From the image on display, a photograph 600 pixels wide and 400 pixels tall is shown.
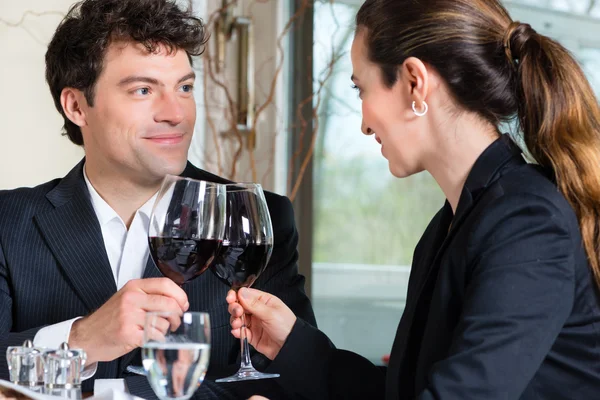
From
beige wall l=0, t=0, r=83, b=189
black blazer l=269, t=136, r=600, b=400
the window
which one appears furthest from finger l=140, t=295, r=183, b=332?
the window

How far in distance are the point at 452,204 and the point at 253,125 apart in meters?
3.12

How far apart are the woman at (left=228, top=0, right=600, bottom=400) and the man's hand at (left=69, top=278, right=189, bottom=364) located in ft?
0.51

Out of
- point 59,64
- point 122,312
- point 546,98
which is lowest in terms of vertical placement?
point 122,312

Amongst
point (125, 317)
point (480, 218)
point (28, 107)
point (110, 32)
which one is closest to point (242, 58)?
point (28, 107)

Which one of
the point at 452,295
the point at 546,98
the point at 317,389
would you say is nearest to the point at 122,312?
the point at 317,389

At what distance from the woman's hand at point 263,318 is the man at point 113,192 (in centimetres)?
34

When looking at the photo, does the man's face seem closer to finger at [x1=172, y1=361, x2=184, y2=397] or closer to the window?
finger at [x1=172, y1=361, x2=184, y2=397]

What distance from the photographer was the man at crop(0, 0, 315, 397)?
1874mm

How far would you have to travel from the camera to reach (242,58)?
14.7 feet

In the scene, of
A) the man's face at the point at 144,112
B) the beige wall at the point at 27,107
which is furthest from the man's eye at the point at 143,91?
the beige wall at the point at 27,107

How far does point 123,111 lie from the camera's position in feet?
6.75

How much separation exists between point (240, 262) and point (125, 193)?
2.70 ft

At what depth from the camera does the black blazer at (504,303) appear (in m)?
1.06

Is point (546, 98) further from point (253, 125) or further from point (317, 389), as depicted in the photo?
point (253, 125)
